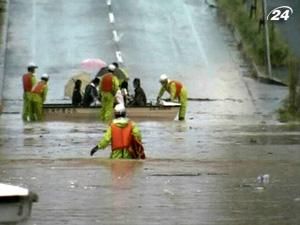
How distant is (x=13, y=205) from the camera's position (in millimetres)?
5930

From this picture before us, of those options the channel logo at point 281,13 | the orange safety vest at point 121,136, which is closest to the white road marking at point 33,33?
the channel logo at point 281,13

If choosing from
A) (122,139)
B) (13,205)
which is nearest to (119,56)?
(122,139)

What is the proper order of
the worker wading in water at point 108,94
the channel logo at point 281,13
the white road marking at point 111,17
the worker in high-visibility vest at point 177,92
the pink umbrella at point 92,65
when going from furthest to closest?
1. the channel logo at point 281,13
2. the white road marking at point 111,17
3. the pink umbrella at point 92,65
4. the worker in high-visibility vest at point 177,92
5. the worker wading in water at point 108,94

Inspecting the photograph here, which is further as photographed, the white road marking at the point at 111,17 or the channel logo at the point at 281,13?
the channel logo at the point at 281,13

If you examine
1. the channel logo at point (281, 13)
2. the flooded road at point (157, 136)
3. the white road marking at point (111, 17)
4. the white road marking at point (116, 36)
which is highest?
the channel logo at point (281, 13)

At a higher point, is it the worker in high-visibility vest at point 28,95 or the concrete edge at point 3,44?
the concrete edge at point 3,44

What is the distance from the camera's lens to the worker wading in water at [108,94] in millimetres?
30875

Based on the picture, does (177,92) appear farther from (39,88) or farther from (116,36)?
(116,36)

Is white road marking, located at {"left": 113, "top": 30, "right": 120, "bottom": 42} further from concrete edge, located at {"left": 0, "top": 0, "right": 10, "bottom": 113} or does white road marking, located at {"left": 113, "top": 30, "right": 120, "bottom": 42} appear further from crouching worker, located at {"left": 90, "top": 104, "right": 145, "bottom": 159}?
crouching worker, located at {"left": 90, "top": 104, "right": 145, "bottom": 159}

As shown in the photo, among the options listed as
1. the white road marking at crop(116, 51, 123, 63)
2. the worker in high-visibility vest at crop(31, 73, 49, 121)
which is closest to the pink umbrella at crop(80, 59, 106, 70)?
the worker in high-visibility vest at crop(31, 73, 49, 121)

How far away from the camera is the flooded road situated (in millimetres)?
11633

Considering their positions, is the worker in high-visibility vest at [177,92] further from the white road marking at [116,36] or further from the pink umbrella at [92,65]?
the white road marking at [116,36]

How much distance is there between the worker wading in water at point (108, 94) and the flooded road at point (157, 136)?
1670mm

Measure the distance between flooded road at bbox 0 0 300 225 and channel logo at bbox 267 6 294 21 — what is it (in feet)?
7.94
